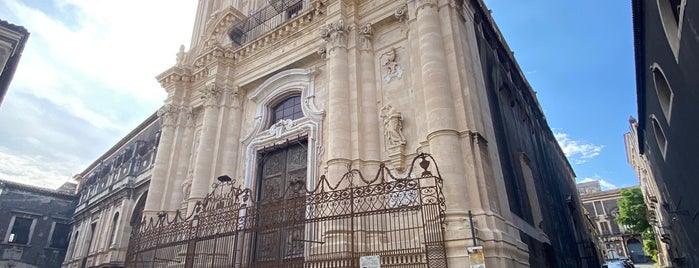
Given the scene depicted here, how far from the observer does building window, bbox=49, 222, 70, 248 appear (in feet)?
101

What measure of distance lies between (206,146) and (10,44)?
6.14m

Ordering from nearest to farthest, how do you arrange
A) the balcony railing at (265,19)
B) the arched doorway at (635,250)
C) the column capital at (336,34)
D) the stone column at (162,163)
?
the column capital at (336,34)
the stone column at (162,163)
the balcony railing at (265,19)
the arched doorway at (635,250)

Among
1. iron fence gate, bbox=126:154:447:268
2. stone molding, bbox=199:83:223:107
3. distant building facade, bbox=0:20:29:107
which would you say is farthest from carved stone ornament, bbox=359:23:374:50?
distant building facade, bbox=0:20:29:107

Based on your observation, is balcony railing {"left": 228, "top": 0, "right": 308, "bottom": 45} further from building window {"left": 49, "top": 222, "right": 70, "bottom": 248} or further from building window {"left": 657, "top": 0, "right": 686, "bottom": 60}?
building window {"left": 49, "top": 222, "right": 70, "bottom": 248}

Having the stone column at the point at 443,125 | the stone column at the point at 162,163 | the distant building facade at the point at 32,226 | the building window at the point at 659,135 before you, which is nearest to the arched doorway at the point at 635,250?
the building window at the point at 659,135

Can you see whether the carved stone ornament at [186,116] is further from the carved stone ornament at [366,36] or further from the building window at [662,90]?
the building window at [662,90]

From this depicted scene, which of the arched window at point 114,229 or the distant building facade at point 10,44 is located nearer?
the distant building facade at point 10,44

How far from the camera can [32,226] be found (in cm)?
3050

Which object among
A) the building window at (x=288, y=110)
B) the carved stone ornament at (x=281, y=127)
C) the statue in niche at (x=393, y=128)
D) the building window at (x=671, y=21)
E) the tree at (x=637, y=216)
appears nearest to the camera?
the building window at (x=671, y=21)

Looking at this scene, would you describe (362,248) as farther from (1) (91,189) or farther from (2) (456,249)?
(1) (91,189)

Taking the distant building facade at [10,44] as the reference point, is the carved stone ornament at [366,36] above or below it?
above

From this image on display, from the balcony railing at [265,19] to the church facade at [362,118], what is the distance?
7 cm

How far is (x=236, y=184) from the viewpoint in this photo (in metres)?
13.4

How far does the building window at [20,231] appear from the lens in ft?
96.4
